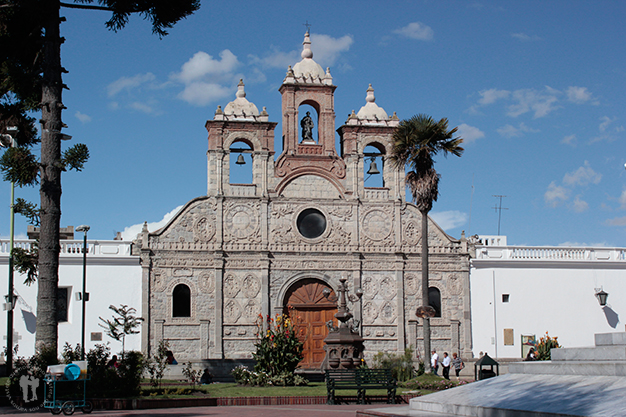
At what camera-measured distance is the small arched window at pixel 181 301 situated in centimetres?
3472

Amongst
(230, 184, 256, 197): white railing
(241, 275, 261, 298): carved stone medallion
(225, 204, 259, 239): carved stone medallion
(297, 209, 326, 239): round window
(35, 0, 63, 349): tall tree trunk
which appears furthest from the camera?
(297, 209, 326, 239): round window

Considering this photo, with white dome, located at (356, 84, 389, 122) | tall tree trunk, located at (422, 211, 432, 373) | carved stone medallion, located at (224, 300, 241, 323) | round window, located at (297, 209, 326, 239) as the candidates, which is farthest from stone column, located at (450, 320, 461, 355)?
white dome, located at (356, 84, 389, 122)

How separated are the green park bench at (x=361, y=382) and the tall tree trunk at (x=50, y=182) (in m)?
6.99

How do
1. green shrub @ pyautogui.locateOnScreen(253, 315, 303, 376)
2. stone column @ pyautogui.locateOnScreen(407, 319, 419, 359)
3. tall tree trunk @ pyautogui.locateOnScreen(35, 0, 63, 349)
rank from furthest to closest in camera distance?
stone column @ pyautogui.locateOnScreen(407, 319, 419, 359) < green shrub @ pyautogui.locateOnScreen(253, 315, 303, 376) < tall tree trunk @ pyautogui.locateOnScreen(35, 0, 63, 349)

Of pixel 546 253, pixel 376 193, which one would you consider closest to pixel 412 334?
pixel 376 193

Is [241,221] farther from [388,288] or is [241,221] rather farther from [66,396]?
[66,396]

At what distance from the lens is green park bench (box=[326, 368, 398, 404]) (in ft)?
63.9

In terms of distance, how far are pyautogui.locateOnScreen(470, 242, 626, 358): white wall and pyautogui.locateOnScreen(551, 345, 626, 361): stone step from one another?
22034 millimetres

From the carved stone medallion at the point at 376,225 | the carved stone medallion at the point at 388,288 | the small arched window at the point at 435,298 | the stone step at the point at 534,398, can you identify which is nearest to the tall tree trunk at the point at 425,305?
the carved stone medallion at the point at 376,225

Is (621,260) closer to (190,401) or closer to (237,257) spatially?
(237,257)

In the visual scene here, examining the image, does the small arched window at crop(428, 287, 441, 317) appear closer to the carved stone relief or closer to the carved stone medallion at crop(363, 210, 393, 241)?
the carved stone medallion at crop(363, 210, 393, 241)

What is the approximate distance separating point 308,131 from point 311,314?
9.06 meters

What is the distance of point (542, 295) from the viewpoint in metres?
36.8

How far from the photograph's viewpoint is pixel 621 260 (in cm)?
3784
